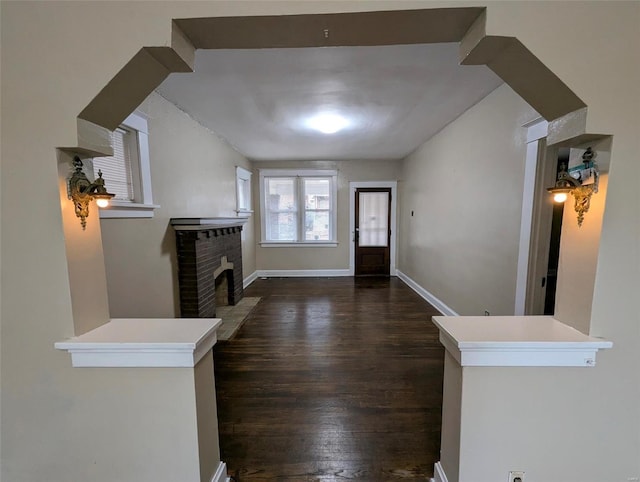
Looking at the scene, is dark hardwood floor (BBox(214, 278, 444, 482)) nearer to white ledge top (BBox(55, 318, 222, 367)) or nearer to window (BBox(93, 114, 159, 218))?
white ledge top (BBox(55, 318, 222, 367))

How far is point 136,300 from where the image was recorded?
2.23 meters

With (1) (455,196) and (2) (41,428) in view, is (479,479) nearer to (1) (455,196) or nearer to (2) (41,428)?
(2) (41,428)

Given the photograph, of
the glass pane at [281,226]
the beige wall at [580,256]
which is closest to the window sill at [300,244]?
the glass pane at [281,226]

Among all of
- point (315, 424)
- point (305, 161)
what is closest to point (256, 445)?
point (315, 424)

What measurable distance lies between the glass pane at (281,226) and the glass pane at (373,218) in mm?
1509

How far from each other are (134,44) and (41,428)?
1.58 m

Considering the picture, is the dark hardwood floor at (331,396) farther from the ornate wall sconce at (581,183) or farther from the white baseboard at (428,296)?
the ornate wall sconce at (581,183)

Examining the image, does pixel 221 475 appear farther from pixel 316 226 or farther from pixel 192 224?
pixel 316 226

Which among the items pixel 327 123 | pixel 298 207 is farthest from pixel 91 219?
pixel 298 207

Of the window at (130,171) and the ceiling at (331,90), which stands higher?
the ceiling at (331,90)

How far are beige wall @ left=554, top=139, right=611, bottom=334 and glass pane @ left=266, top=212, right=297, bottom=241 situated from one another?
16.9 feet

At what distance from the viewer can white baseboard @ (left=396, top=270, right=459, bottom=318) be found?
3.59m

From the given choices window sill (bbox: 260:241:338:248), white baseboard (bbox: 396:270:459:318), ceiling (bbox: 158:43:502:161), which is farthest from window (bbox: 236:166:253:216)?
white baseboard (bbox: 396:270:459:318)

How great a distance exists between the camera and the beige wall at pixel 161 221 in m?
2.08
